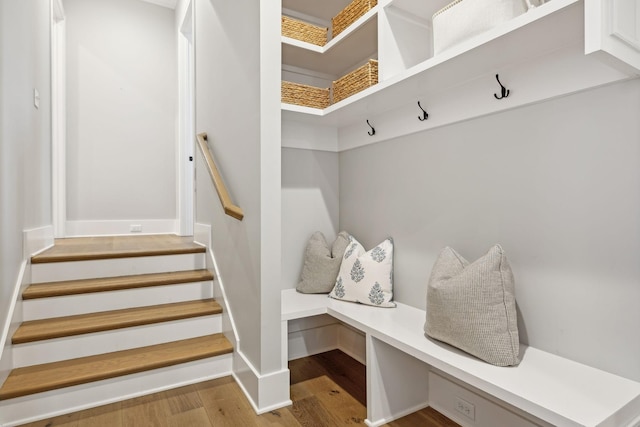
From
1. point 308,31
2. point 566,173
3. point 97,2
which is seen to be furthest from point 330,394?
point 97,2

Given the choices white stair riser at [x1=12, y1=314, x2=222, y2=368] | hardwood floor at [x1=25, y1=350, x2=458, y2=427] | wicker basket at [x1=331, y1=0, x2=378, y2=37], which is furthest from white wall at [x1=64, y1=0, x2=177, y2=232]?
wicker basket at [x1=331, y1=0, x2=378, y2=37]

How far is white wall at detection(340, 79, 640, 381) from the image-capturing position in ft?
3.65

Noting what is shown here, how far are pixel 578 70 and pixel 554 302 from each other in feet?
2.65

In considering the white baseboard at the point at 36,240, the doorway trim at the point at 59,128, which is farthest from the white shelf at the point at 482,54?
the doorway trim at the point at 59,128

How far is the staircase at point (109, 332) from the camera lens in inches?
67.0

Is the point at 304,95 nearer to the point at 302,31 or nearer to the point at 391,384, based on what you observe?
the point at 302,31

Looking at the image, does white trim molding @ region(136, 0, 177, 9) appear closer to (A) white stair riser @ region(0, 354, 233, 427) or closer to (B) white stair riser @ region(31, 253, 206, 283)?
(B) white stair riser @ region(31, 253, 206, 283)

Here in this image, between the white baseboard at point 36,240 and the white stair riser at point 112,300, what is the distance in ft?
1.06

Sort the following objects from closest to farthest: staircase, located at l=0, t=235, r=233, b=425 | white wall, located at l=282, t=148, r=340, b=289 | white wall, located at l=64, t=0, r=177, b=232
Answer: staircase, located at l=0, t=235, r=233, b=425 → white wall, located at l=282, t=148, r=340, b=289 → white wall, located at l=64, t=0, r=177, b=232

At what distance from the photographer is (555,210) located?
1287 millimetres

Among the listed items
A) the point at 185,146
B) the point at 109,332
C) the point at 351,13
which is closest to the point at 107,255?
the point at 109,332

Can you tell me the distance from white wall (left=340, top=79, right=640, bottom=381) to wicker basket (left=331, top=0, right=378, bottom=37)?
69cm

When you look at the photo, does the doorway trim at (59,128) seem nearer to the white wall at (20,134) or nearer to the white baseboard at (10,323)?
the white wall at (20,134)

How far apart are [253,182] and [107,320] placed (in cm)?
117
